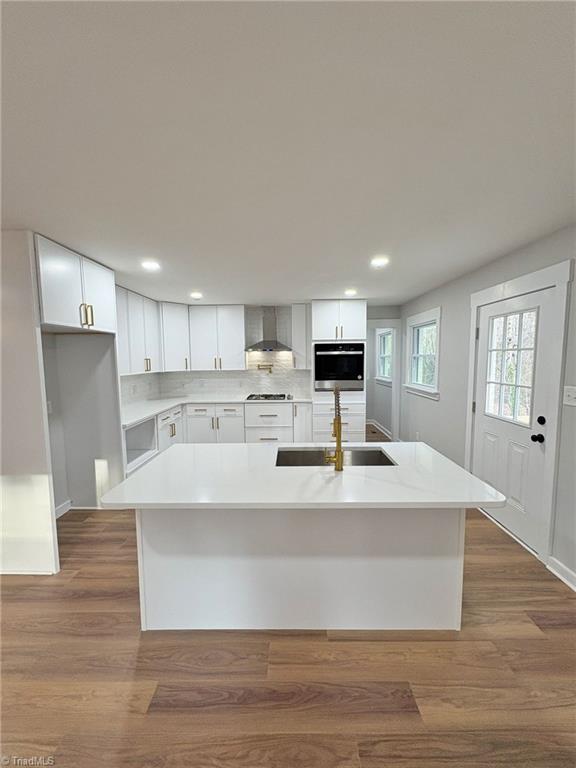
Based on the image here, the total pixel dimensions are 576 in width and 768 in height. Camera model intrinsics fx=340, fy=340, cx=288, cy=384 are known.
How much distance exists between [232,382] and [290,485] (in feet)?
12.6

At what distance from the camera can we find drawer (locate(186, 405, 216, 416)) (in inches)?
192

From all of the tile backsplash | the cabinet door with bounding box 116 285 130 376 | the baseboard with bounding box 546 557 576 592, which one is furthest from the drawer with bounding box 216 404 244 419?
the baseboard with bounding box 546 557 576 592

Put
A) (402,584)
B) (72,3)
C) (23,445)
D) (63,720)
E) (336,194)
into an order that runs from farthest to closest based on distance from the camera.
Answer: (23,445) < (402,584) < (336,194) < (63,720) < (72,3)

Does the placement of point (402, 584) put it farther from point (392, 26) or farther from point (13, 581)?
point (13, 581)

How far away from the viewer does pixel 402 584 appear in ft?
5.95

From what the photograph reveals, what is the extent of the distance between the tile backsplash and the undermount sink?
9.73ft

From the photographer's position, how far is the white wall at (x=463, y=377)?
86.2 inches

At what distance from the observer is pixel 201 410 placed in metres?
4.88

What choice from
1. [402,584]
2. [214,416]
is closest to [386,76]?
[402,584]

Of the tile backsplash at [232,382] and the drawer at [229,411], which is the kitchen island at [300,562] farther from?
the tile backsplash at [232,382]

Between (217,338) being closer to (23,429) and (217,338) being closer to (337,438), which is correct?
(23,429)

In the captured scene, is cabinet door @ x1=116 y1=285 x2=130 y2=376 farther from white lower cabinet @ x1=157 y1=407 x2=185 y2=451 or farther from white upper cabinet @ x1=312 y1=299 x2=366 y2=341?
white upper cabinet @ x1=312 y1=299 x2=366 y2=341

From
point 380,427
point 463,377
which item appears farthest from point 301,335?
point 380,427

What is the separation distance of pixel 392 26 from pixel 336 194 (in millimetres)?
870
